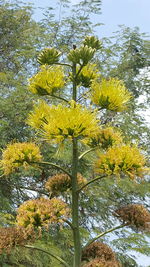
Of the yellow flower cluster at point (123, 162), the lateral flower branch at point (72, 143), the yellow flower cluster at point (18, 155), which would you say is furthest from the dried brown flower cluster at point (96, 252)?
the yellow flower cluster at point (18, 155)

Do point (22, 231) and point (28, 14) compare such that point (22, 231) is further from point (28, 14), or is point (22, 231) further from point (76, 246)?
point (28, 14)

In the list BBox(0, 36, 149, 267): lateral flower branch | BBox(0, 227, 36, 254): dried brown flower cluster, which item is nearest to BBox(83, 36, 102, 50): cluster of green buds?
BBox(0, 36, 149, 267): lateral flower branch

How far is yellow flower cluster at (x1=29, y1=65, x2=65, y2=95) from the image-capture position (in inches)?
82.3

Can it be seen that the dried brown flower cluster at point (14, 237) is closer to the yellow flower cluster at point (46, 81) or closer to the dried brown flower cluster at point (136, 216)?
the dried brown flower cluster at point (136, 216)

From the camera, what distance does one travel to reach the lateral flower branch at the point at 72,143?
5.93 feet

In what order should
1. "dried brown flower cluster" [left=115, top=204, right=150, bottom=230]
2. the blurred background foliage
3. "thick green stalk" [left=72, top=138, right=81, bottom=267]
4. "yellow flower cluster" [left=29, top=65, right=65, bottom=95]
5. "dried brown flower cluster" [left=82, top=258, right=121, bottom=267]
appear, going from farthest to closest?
the blurred background foliage → "yellow flower cluster" [left=29, top=65, right=65, bottom=95] → "dried brown flower cluster" [left=115, top=204, right=150, bottom=230] → "thick green stalk" [left=72, top=138, right=81, bottom=267] → "dried brown flower cluster" [left=82, top=258, right=121, bottom=267]

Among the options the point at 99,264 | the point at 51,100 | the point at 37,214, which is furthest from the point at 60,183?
the point at 51,100

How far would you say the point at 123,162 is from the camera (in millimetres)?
1860

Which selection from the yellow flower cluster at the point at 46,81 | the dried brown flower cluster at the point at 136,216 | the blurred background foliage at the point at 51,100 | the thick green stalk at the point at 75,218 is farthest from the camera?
the blurred background foliage at the point at 51,100

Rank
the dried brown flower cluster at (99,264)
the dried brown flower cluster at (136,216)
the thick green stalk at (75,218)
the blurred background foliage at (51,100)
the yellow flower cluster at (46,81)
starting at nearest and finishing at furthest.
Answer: the dried brown flower cluster at (99,264) → the thick green stalk at (75,218) → the dried brown flower cluster at (136,216) → the yellow flower cluster at (46,81) → the blurred background foliage at (51,100)

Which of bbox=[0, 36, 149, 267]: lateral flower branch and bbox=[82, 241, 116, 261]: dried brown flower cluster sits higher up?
bbox=[0, 36, 149, 267]: lateral flower branch

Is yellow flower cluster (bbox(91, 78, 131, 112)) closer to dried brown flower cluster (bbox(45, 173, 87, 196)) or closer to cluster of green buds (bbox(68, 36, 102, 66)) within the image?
cluster of green buds (bbox(68, 36, 102, 66))

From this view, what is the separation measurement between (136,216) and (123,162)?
307 millimetres

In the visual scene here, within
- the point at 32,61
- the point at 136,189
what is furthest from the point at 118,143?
the point at 32,61
